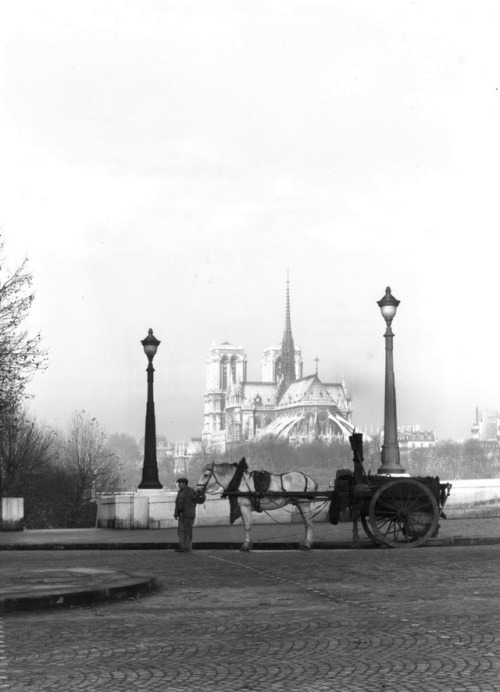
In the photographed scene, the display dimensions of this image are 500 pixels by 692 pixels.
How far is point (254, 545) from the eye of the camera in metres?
21.1

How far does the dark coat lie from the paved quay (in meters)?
1.25

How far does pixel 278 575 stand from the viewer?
1458 cm

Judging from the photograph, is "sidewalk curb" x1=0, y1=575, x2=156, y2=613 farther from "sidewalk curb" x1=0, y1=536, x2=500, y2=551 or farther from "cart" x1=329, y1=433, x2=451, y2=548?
"sidewalk curb" x1=0, y1=536, x2=500, y2=551

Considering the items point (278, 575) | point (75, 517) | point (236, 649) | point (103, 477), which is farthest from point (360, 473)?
point (103, 477)

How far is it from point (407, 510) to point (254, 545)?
A: 10.5 feet

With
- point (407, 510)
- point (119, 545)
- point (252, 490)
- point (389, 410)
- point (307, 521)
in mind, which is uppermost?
point (389, 410)

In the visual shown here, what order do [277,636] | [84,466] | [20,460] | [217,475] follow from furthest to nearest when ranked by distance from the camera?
[84,466] → [20,460] → [217,475] → [277,636]

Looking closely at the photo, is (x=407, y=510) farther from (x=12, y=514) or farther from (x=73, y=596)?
(x=12, y=514)

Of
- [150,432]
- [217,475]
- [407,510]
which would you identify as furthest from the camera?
[150,432]

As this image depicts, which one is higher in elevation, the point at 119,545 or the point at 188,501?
the point at 188,501

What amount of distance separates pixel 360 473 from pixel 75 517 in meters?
46.7

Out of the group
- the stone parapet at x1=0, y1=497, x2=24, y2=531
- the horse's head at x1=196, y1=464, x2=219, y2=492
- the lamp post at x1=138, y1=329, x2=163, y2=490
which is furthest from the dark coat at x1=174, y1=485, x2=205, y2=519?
the stone parapet at x1=0, y1=497, x2=24, y2=531

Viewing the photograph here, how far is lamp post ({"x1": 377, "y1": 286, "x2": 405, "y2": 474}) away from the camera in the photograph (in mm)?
23578

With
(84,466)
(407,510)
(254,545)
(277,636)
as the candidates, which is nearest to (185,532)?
(254,545)
